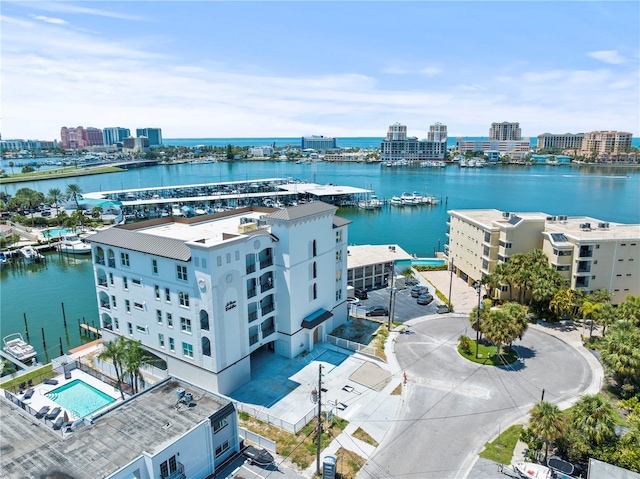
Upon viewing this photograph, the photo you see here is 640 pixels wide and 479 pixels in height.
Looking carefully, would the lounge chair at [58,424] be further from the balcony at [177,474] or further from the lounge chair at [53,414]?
the balcony at [177,474]

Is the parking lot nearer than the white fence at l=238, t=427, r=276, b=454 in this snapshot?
No

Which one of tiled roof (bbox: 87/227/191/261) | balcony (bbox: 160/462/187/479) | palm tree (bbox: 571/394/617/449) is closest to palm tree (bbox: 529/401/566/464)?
palm tree (bbox: 571/394/617/449)

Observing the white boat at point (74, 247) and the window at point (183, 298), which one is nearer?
the window at point (183, 298)

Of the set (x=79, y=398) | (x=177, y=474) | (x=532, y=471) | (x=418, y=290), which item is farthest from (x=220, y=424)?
(x=418, y=290)

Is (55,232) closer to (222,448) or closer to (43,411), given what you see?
(43,411)

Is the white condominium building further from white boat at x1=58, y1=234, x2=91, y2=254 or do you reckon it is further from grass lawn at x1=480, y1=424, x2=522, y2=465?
white boat at x1=58, y1=234, x2=91, y2=254

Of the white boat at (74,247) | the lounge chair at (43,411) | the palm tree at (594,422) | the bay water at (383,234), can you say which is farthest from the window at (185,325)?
the white boat at (74,247)

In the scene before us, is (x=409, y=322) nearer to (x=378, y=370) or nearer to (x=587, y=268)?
(x=378, y=370)
